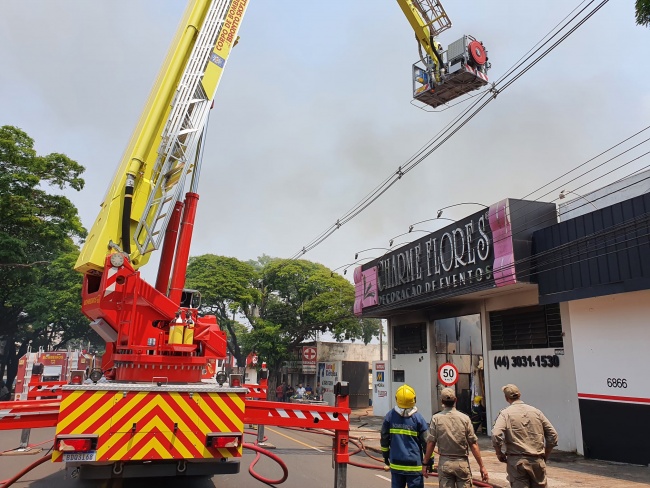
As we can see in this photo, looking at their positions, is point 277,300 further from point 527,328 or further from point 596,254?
point 596,254

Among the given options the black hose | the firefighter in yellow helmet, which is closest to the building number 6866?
the firefighter in yellow helmet

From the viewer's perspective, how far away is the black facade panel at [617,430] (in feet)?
35.1

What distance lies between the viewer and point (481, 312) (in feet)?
57.4

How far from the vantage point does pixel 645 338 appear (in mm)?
10875

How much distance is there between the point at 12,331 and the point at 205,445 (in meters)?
34.7

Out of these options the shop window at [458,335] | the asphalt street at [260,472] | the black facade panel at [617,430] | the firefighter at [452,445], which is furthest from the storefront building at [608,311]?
the shop window at [458,335]

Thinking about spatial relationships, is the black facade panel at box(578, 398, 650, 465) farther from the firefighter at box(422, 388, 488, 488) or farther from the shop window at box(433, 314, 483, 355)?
the shop window at box(433, 314, 483, 355)

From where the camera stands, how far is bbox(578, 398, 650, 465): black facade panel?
35.1 ft

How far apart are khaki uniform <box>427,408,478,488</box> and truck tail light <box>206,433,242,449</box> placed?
2308 millimetres

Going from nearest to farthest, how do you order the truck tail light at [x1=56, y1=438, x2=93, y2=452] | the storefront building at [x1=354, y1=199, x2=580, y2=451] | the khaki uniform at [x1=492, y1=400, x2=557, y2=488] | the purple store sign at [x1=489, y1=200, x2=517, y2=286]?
the truck tail light at [x1=56, y1=438, x2=93, y2=452] → the khaki uniform at [x1=492, y1=400, x2=557, y2=488] → the purple store sign at [x1=489, y1=200, x2=517, y2=286] → the storefront building at [x1=354, y1=199, x2=580, y2=451]

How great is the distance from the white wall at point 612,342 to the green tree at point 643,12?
6.04 m

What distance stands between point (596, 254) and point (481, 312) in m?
6.18

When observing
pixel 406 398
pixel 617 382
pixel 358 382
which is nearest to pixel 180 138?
pixel 406 398

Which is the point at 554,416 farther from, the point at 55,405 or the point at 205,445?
the point at 55,405
